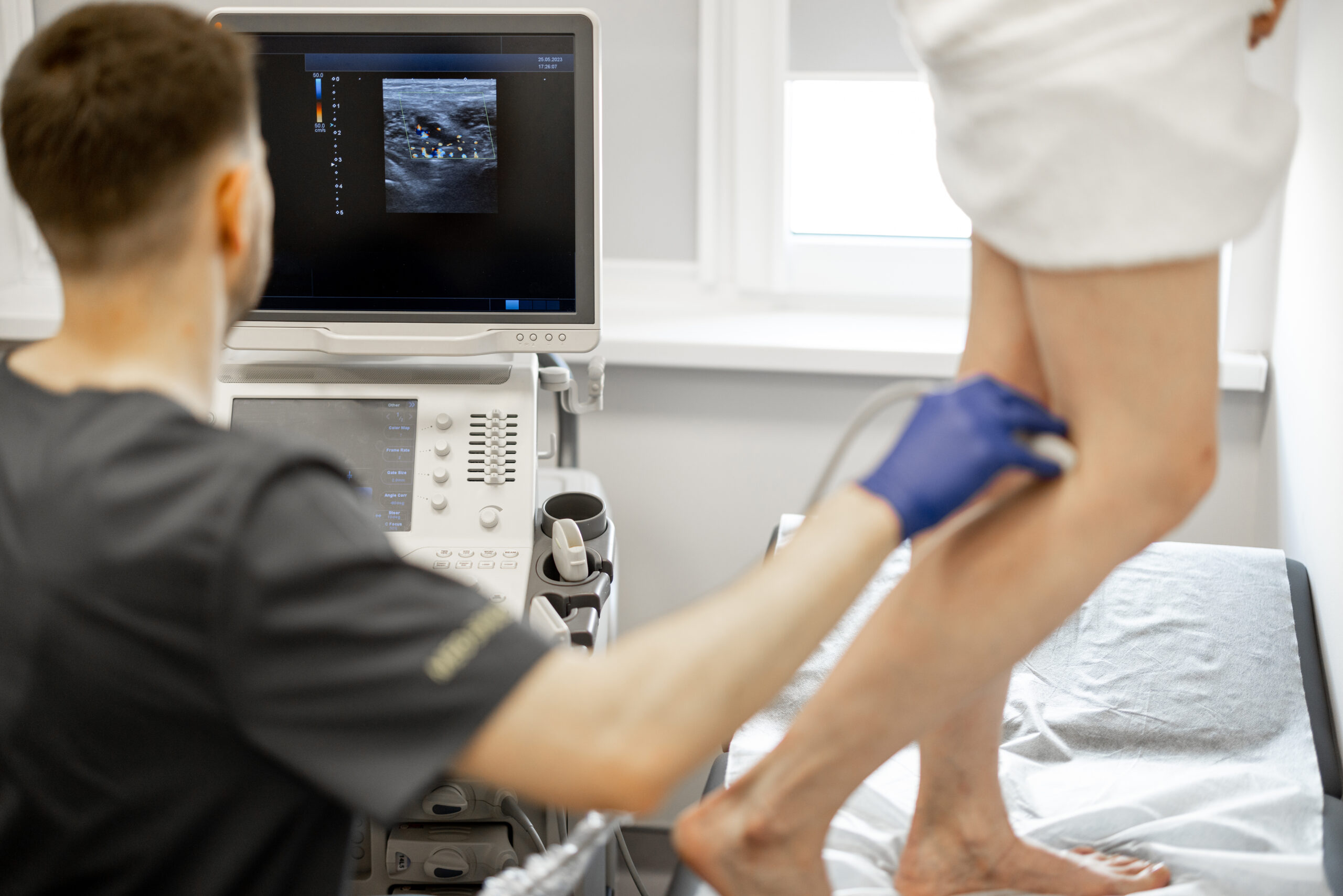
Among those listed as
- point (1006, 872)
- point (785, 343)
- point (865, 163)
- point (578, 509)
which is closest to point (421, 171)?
point (578, 509)

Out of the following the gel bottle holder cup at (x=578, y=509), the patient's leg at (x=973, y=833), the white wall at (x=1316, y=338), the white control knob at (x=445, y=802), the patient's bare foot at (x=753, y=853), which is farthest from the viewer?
the gel bottle holder cup at (x=578, y=509)

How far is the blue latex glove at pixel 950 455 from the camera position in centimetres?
75

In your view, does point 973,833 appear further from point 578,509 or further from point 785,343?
point 785,343

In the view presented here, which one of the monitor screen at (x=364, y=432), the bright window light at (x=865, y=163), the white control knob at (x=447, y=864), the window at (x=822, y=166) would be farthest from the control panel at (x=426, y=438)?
the bright window light at (x=865, y=163)

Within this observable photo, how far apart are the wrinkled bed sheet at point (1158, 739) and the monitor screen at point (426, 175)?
636 millimetres

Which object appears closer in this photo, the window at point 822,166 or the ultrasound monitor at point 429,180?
the ultrasound monitor at point 429,180

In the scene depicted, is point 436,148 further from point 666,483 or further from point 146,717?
point 146,717

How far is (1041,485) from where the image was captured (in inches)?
33.8

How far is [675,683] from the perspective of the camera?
0.65 metres

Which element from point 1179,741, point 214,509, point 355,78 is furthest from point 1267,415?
point 214,509

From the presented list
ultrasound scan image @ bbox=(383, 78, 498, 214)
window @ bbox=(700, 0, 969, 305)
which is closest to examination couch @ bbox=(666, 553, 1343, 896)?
ultrasound scan image @ bbox=(383, 78, 498, 214)

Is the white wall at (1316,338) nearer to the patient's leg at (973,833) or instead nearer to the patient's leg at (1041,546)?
the patient's leg at (973,833)

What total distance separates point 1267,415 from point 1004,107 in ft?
4.03

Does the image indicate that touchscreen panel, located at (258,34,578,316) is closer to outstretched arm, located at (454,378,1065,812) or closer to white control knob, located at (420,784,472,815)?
white control knob, located at (420,784,472,815)
